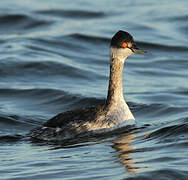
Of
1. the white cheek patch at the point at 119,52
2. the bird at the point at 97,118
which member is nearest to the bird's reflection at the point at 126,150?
the bird at the point at 97,118

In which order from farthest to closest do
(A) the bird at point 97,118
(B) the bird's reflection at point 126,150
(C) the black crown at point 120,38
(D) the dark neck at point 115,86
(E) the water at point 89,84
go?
(D) the dark neck at point 115,86
(C) the black crown at point 120,38
(A) the bird at point 97,118
(E) the water at point 89,84
(B) the bird's reflection at point 126,150

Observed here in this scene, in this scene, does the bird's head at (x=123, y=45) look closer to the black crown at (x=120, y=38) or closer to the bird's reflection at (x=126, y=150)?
the black crown at (x=120, y=38)

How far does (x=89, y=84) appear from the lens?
17.9m

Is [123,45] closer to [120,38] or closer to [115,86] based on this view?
[120,38]

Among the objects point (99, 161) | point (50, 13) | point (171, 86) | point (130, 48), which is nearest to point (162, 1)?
point (50, 13)

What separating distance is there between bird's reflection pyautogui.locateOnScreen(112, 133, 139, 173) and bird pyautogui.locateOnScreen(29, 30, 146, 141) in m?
0.43

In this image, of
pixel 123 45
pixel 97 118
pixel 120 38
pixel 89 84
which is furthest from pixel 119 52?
pixel 89 84

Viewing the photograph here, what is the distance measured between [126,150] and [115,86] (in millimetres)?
2222

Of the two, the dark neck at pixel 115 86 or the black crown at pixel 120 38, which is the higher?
the black crown at pixel 120 38

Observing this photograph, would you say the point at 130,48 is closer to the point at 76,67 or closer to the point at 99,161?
the point at 99,161

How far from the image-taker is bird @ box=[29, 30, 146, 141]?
482 inches

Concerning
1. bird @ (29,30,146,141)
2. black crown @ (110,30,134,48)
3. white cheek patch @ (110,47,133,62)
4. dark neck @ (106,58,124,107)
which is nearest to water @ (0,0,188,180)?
bird @ (29,30,146,141)

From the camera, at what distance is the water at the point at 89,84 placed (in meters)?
10.3

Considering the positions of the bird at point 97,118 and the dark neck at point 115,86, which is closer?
the bird at point 97,118
